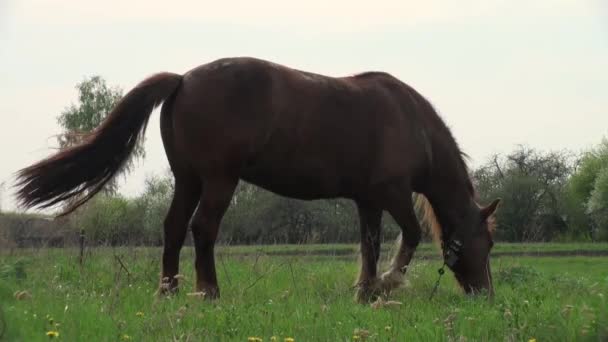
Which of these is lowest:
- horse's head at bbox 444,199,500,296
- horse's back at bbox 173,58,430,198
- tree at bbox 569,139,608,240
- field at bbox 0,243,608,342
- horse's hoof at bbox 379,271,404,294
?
field at bbox 0,243,608,342

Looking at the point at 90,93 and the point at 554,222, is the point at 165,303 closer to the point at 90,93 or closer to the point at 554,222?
the point at 554,222

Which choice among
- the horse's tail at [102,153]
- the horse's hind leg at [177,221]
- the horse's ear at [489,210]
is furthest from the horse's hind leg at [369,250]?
A: the horse's tail at [102,153]

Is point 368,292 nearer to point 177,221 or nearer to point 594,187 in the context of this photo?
point 177,221

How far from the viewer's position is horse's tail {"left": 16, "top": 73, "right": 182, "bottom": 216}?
6730 millimetres

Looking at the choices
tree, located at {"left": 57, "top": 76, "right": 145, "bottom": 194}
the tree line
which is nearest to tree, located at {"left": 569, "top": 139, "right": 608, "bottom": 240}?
the tree line

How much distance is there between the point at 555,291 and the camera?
25.3ft

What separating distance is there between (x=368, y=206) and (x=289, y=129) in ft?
4.96

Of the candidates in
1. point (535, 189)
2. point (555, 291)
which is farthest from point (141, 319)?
point (535, 189)

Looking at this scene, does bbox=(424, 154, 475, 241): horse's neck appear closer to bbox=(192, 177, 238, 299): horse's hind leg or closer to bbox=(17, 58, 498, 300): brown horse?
bbox=(17, 58, 498, 300): brown horse

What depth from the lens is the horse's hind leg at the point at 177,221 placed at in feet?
23.7

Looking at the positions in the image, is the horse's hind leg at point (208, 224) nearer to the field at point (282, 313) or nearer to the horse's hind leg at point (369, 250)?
the field at point (282, 313)

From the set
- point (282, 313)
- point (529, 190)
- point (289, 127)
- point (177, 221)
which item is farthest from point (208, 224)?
point (529, 190)

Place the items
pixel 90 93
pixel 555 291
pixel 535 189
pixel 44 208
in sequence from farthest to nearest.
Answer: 1. pixel 90 93
2. pixel 535 189
3. pixel 555 291
4. pixel 44 208

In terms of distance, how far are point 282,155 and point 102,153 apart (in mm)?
1638
